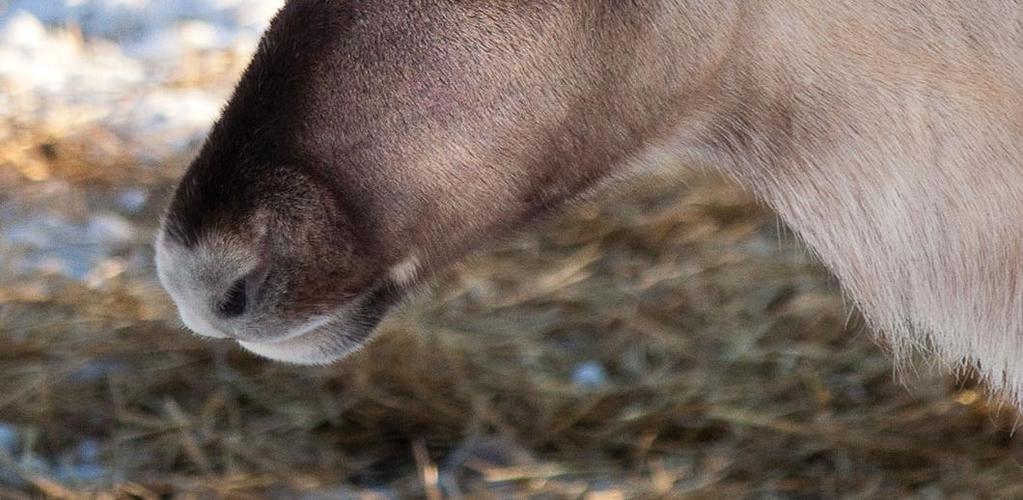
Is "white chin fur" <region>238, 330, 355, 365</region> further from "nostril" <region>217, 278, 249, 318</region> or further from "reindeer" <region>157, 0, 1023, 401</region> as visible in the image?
"nostril" <region>217, 278, 249, 318</region>

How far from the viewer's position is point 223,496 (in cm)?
233

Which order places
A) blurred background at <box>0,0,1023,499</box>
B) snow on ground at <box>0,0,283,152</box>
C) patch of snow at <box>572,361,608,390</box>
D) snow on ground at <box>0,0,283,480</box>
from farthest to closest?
snow on ground at <box>0,0,283,152</box> < snow on ground at <box>0,0,283,480</box> < patch of snow at <box>572,361,608,390</box> < blurred background at <box>0,0,1023,499</box>

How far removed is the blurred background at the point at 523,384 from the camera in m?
2.43

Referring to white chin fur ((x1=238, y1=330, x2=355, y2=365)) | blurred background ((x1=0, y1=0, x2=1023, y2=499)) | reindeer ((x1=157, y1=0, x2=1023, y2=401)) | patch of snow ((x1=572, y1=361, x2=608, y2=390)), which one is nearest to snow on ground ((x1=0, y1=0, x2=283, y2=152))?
blurred background ((x1=0, y1=0, x2=1023, y2=499))

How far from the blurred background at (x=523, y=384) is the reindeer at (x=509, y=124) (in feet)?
2.83

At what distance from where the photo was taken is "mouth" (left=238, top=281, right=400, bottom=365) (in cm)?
148

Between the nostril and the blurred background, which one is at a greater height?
the nostril

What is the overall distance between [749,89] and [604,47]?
20 centimetres

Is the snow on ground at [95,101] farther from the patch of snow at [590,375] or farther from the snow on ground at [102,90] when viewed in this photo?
the patch of snow at [590,375]

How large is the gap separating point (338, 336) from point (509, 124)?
33cm

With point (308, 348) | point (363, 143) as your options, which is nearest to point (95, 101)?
point (308, 348)

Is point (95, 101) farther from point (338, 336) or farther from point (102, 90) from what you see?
point (338, 336)

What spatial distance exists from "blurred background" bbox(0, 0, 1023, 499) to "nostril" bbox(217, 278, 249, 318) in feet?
3.12

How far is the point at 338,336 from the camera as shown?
1.51 metres
